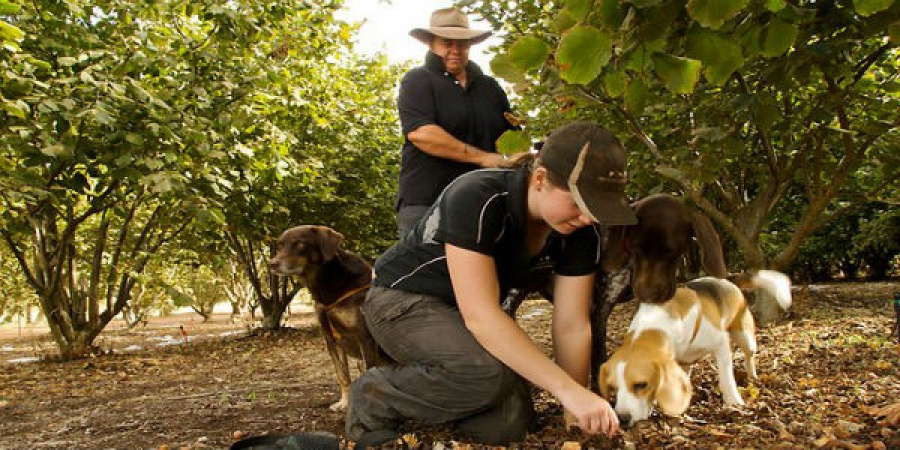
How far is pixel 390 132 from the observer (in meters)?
14.6

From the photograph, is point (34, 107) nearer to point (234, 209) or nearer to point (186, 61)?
point (186, 61)

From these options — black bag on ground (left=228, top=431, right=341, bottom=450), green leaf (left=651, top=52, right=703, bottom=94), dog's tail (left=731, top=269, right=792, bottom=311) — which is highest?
green leaf (left=651, top=52, right=703, bottom=94)

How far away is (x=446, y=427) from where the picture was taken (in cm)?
353

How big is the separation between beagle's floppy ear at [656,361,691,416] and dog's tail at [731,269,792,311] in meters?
1.31

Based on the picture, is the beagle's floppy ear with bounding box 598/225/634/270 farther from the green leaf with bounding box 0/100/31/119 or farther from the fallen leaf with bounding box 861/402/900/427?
the green leaf with bounding box 0/100/31/119

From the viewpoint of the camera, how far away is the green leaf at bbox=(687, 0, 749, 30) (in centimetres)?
170

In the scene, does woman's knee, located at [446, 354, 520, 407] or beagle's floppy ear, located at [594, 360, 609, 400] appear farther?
woman's knee, located at [446, 354, 520, 407]

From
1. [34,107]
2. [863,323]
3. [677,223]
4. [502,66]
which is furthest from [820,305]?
[34,107]

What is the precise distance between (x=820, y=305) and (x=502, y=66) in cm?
889

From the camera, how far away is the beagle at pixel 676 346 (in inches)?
118

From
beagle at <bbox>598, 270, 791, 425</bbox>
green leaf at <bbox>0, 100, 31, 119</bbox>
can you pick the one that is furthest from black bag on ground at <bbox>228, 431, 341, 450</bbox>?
green leaf at <bbox>0, 100, 31, 119</bbox>

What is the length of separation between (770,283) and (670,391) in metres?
1.58


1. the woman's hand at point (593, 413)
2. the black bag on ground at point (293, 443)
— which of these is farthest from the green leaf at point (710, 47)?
the black bag on ground at point (293, 443)

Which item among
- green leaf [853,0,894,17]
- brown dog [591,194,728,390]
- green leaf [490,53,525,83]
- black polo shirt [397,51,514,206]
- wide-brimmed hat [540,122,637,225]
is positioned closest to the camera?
green leaf [853,0,894,17]
